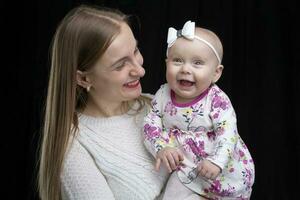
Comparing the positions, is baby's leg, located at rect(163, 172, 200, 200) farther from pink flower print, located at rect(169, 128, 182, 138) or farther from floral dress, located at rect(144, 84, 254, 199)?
pink flower print, located at rect(169, 128, 182, 138)

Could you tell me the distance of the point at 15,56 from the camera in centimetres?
299

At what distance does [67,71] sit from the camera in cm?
195

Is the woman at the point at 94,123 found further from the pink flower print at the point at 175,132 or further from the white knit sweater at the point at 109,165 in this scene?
the pink flower print at the point at 175,132

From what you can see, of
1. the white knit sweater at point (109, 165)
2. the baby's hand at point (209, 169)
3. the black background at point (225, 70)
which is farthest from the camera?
the black background at point (225, 70)

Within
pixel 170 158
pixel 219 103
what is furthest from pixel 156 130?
pixel 219 103

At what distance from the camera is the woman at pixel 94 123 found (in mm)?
1878

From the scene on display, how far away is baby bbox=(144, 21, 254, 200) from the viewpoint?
1.81 m

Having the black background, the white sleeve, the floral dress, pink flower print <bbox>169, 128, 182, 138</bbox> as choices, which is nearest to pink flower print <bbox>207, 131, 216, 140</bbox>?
the floral dress

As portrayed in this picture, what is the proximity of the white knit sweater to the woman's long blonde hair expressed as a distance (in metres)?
0.04

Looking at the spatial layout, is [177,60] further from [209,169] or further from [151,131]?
[209,169]

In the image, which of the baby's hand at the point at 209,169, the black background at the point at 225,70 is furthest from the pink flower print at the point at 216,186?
the black background at the point at 225,70

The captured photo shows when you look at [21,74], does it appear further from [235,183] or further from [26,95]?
[235,183]

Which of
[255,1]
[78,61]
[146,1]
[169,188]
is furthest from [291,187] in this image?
[78,61]

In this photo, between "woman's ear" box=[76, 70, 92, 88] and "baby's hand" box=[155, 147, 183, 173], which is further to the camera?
"woman's ear" box=[76, 70, 92, 88]
